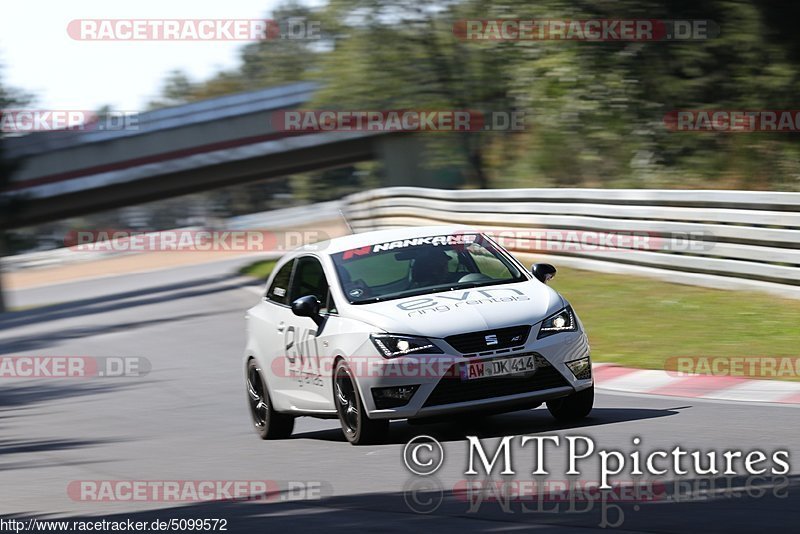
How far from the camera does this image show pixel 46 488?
9.49 metres

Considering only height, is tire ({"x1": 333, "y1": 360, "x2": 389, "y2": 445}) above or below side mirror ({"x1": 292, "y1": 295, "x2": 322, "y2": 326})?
below

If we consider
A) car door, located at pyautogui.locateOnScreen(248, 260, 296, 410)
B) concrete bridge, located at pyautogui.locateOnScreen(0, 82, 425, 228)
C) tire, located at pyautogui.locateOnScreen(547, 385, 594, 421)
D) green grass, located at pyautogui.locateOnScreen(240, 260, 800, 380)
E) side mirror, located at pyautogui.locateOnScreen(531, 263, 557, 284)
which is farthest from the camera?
concrete bridge, located at pyautogui.locateOnScreen(0, 82, 425, 228)

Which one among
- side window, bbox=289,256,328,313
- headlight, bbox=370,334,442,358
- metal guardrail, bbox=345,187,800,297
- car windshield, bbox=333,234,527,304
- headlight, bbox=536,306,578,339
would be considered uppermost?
car windshield, bbox=333,234,527,304

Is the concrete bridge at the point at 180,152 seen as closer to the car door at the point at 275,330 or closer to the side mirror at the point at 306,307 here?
the car door at the point at 275,330

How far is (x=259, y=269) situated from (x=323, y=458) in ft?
91.5

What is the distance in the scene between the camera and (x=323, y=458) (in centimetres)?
944

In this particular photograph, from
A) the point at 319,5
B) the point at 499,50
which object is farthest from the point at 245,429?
the point at 319,5

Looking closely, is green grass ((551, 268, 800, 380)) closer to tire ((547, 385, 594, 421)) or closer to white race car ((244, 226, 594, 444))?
tire ((547, 385, 594, 421))

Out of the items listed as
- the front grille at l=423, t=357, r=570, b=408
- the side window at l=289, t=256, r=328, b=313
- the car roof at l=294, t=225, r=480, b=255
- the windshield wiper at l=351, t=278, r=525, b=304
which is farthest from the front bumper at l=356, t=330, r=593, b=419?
the car roof at l=294, t=225, r=480, b=255

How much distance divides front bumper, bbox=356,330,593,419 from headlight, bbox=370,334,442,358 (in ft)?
0.14

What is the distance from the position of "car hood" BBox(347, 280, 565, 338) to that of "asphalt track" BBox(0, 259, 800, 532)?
0.79 meters

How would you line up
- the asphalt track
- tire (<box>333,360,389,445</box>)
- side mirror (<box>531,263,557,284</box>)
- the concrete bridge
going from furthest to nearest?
1. the concrete bridge
2. side mirror (<box>531,263,557,284</box>)
3. tire (<box>333,360,389,445</box>)
4. the asphalt track

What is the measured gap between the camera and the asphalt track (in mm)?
6621

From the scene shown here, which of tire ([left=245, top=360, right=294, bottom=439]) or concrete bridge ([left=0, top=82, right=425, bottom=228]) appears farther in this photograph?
concrete bridge ([left=0, top=82, right=425, bottom=228])
